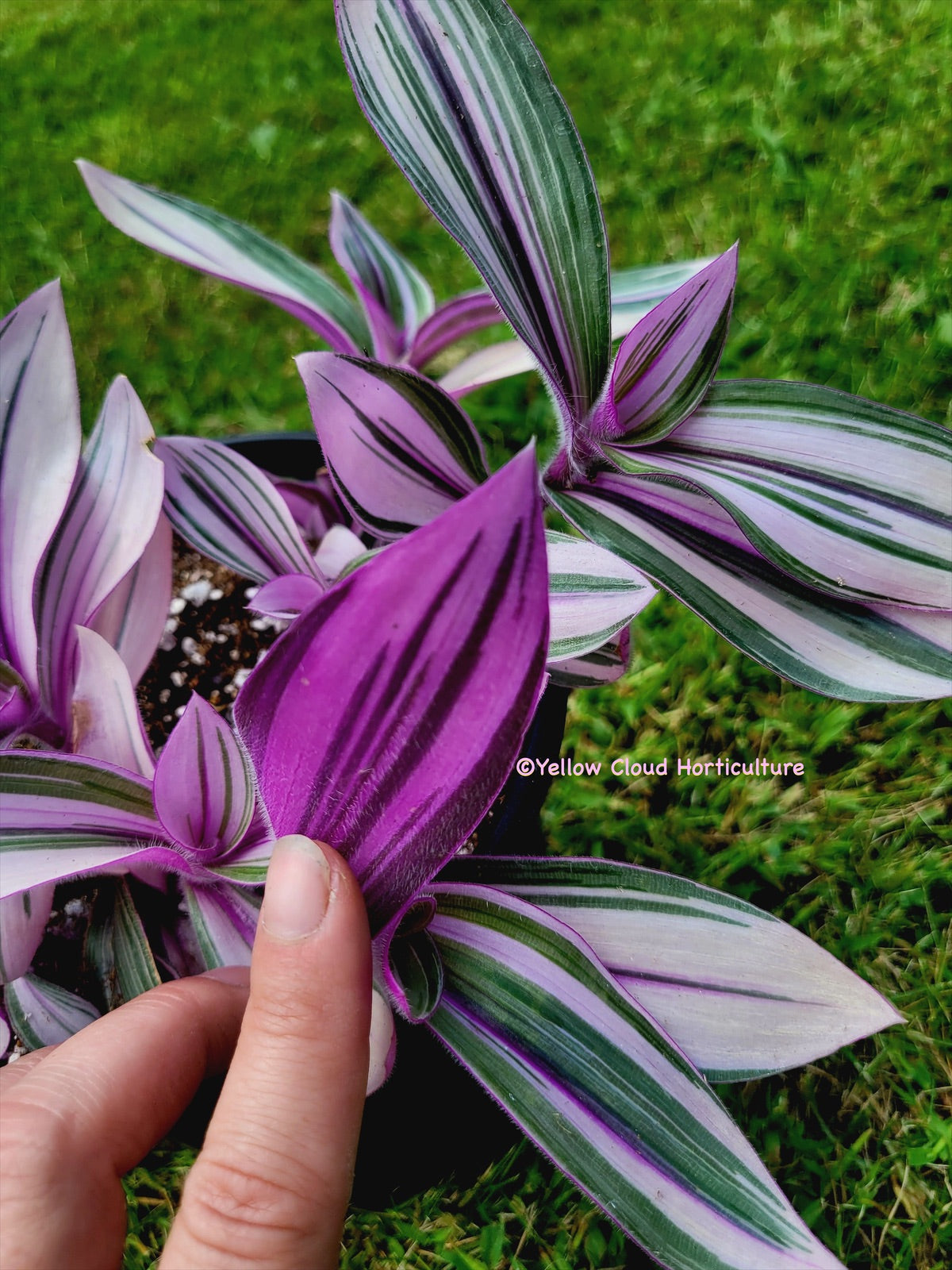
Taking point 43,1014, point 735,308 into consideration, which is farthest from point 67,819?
point 735,308

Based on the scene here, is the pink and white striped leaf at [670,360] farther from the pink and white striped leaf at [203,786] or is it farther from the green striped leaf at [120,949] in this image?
the green striped leaf at [120,949]

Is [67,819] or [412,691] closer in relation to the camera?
[412,691]

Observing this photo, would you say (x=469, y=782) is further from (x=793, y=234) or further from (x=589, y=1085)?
(x=793, y=234)

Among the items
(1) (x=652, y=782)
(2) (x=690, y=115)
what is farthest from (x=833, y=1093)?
(2) (x=690, y=115)

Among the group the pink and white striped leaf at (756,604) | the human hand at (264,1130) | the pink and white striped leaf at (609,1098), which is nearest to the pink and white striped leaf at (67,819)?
the human hand at (264,1130)

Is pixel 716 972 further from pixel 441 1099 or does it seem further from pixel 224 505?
pixel 224 505

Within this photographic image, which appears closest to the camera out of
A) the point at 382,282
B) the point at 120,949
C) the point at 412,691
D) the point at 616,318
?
the point at 412,691

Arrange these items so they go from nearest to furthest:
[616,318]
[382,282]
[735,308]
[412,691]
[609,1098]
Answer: [412,691] → [609,1098] → [616,318] → [382,282] → [735,308]
